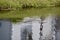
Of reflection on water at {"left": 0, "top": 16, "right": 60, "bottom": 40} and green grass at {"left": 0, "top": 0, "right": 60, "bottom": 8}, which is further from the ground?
green grass at {"left": 0, "top": 0, "right": 60, "bottom": 8}

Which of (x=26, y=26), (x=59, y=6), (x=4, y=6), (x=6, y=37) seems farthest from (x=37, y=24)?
(x=59, y=6)

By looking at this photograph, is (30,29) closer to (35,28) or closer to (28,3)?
(35,28)

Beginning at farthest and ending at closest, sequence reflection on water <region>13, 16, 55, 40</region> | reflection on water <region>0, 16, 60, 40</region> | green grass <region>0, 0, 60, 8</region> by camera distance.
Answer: green grass <region>0, 0, 60, 8</region>
reflection on water <region>13, 16, 55, 40</region>
reflection on water <region>0, 16, 60, 40</region>

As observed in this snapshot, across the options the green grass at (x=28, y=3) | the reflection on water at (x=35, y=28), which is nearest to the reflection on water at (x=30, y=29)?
the reflection on water at (x=35, y=28)

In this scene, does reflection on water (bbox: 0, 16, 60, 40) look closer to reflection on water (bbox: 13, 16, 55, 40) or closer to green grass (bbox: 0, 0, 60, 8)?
reflection on water (bbox: 13, 16, 55, 40)

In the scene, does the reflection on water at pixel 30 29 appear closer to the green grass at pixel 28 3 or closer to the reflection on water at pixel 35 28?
the reflection on water at pixel 35 28

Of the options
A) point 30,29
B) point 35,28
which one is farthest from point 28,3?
point 30,29

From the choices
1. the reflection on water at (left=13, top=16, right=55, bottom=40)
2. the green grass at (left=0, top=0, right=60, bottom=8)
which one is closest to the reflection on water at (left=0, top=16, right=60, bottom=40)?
the reflection on water at (left=13, top=16, right=55, bottom=40)

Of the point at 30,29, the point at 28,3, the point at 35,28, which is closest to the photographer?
the point at 30,29

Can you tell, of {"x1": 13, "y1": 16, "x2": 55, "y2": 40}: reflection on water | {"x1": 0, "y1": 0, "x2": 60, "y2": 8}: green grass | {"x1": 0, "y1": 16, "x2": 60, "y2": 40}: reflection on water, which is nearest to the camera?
{"x1": 0, "y1": 16, "x2": 60, "y2": 40}: reflection on water

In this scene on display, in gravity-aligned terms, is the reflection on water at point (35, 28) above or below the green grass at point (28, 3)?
below

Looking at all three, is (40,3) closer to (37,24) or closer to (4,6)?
(4,6)

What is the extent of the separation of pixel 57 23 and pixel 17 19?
1.59 metres

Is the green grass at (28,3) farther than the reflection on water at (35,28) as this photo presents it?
Yes
